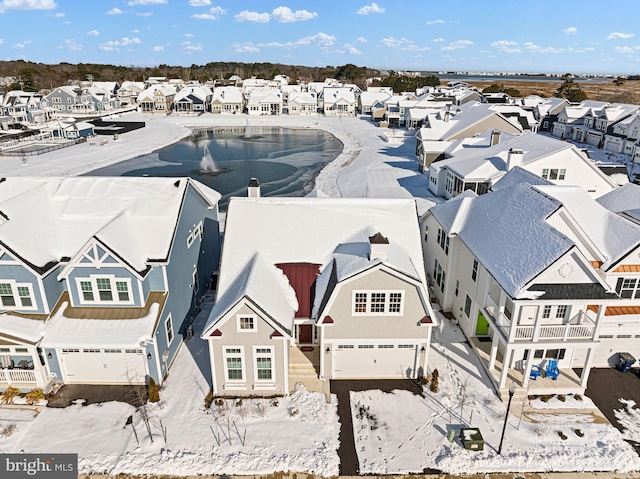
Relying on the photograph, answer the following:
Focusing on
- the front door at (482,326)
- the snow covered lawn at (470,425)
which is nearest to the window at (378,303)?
the snow covered lawn at (470,425)

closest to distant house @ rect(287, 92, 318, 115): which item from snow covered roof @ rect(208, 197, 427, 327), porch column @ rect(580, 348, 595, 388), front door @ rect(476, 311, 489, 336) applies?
snow covered roof @ rect(208, 197, 427, 327)

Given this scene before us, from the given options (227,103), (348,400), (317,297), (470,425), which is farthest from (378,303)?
Answer: (227,103)

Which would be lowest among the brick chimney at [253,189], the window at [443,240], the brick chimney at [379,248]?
the window at [443,240]

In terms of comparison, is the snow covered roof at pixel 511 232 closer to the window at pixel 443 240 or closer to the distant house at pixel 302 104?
the window at pixel 443 240

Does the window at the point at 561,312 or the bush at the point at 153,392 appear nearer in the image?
the bush at the point at 153,392

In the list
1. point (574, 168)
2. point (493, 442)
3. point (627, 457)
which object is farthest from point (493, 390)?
point (574, 168)

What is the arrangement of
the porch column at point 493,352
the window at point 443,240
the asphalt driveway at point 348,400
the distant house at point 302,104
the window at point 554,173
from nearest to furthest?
the asphalt driveway at point 348,400
the porch column at point 493,352
the window at point 443,240
the window at point 554,173
the distant house at point 302,104

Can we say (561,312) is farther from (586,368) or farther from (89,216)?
(89,216)

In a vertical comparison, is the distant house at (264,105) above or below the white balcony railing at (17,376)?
above
